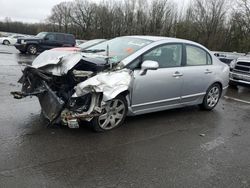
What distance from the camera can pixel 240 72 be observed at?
37.0 ft

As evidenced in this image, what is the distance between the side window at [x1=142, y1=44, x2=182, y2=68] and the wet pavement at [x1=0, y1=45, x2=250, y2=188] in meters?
1.17

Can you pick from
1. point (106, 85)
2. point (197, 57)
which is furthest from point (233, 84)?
point (106, 85)

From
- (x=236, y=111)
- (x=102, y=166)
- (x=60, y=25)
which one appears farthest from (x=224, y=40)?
(x=60, y=25)

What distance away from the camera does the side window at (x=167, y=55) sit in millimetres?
5656

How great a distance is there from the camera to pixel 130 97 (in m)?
5.27

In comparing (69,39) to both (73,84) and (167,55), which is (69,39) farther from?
(73,84)

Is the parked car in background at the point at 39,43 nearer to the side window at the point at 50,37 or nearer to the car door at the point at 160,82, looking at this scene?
the side window at the point at 50,37

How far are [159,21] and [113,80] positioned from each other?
130 feet

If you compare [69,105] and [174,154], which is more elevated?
[69,105]

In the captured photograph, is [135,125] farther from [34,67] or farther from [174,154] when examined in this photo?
[34,67]

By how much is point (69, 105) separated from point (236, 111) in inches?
183

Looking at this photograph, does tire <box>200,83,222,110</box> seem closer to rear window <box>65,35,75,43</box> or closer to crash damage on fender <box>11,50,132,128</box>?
crash damage on fender <box>11,50,132,128</box>

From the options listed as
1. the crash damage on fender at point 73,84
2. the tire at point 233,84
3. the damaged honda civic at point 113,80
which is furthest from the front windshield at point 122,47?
the tire at point 233,84

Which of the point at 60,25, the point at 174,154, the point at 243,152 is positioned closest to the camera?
the point at 174,154
